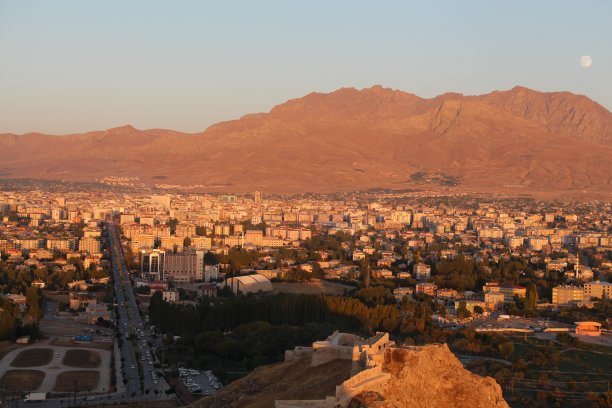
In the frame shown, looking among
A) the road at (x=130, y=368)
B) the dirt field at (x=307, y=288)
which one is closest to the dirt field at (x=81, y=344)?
the road at (x=130, y=368)

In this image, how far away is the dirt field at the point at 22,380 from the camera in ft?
93.8

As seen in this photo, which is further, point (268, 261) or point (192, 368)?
point (268, 261)

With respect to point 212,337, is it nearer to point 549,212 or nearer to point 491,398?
point 491,398

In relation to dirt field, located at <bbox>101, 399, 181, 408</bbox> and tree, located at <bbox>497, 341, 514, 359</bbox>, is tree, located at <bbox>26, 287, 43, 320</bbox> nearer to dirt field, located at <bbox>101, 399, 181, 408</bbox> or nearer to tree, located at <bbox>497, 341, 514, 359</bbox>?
dirt field, located at <bbox>101, 399, 181, 408</bbox>

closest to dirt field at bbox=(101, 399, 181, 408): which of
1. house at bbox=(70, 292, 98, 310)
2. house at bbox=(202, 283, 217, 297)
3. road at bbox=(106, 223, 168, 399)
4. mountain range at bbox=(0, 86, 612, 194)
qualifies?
road at bbox=(106, 223, 168, 399)

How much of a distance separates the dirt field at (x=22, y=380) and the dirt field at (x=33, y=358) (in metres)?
0.93

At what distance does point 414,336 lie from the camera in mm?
34688

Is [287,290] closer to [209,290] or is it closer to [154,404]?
[209,290]

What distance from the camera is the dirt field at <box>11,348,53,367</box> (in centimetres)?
3138

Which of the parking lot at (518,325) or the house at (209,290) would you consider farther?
the house at (209,290)

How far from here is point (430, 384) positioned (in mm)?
18078

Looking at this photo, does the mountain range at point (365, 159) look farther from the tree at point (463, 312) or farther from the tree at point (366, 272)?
the tree at point (463, 312)

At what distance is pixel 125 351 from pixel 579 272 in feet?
97.8

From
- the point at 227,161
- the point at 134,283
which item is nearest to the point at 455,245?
the point at 134,283
